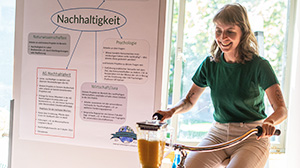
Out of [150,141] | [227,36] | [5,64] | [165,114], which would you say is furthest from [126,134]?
[5,64]

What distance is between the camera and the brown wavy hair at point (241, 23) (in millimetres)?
2014

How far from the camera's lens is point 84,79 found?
8.87ft

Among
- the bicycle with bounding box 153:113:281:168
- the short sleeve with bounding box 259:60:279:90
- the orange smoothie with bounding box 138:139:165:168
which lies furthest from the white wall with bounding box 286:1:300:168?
the orange smoothie with bounding box 138:139:165:168

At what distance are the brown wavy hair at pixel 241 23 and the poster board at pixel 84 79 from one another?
1.98 ft

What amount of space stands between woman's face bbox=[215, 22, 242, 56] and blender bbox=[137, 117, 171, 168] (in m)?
0.82

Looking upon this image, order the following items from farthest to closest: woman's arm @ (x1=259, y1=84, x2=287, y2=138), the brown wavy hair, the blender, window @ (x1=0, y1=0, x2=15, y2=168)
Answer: window @ (x1=0, y1=0, x2=15, y2=168) < the brown wavy hair < woman's arm @ (x1=259, y1=84, x2=287, y2=138) < the blender

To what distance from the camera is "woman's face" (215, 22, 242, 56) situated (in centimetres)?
203

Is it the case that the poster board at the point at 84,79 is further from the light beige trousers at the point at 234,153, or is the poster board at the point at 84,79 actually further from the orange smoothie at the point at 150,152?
the orange smoothie at the point at 150,152

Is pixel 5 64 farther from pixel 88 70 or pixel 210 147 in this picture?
pixel 210 147

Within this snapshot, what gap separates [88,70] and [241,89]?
123cm

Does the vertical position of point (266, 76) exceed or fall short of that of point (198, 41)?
it falls short

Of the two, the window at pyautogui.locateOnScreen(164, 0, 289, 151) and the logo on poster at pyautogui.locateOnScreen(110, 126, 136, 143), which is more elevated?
the window at pyautogui.locateOnScreen(164, 0, 289, 151)

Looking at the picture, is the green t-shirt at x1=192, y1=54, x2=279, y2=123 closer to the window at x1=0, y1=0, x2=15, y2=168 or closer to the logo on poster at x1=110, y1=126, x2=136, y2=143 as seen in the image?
the logo on poster at x1=110, y1=126, x2=136, y2=143

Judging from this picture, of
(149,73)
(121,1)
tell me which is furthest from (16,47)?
(149,73)
